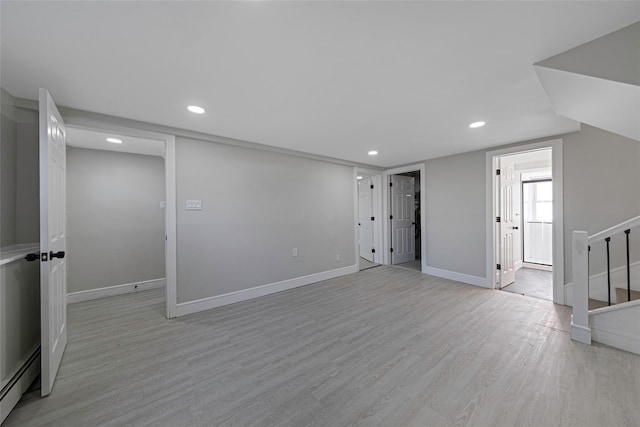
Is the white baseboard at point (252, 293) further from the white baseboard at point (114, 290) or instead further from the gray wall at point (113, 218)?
the gray wall at point (113, 218)

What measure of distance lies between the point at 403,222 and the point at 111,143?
5.52 meters

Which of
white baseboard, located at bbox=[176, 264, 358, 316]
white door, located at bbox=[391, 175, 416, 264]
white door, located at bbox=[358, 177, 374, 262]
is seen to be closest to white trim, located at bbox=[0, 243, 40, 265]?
white baseboard, located at bbox=[176, 264, 358, 316]

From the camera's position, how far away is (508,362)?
73.0 inches

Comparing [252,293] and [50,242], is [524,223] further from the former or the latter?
[50,242]

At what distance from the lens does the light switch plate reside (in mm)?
2898

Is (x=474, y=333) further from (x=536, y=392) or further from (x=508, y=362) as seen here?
(x=536, y=392)

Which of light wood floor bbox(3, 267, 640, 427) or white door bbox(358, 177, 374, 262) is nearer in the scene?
light wood floor bbox(3, 267, 640, 427)

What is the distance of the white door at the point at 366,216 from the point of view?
5.52 m

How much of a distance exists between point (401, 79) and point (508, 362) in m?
2.39

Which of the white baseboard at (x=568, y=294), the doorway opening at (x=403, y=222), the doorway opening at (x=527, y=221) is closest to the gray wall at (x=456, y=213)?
the doorway opening at (x=527, y=221)

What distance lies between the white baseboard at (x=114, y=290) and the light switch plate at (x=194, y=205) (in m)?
1.32

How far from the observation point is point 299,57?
4.96 feet

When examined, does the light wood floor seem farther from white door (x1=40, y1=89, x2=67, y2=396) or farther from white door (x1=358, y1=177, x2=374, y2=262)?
white door (x1=358, y1=177, x2=374, y2=262)

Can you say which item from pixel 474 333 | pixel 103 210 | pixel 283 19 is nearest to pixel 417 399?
pixel 474 333
